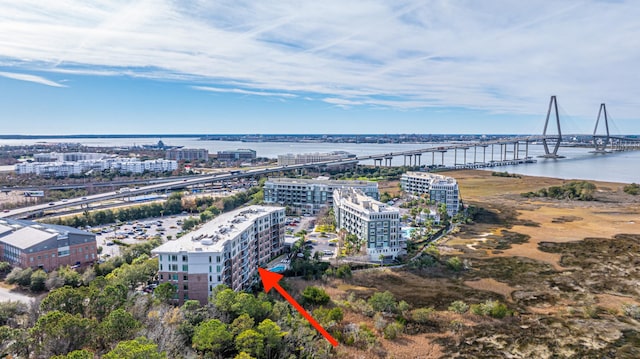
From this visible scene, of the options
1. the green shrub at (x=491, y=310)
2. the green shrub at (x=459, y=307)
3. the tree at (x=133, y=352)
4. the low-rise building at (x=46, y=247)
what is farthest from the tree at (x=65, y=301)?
the green shrub at (x=491, y=310)

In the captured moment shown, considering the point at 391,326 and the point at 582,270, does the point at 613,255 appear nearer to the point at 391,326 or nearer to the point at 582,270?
the point at 582,270

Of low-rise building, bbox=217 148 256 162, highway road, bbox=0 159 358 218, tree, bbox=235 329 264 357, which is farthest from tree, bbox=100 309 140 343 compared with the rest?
low-rise building, bbox=217 148 256 162

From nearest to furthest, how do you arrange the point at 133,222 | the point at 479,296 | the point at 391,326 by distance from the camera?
the point at 391,326 < the point at 479,296 < the point at 133,222

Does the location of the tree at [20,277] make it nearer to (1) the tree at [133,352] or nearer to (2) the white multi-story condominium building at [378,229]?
(1) the tree at [133,352]

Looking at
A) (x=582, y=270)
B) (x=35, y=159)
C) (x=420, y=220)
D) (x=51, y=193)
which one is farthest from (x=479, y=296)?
(x=35, y=159)

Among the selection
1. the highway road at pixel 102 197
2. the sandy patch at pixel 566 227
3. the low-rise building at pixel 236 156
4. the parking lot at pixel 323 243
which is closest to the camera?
the parking lot at pixel 323 243

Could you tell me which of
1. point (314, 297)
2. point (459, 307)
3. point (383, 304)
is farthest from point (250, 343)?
point (459, 307)
